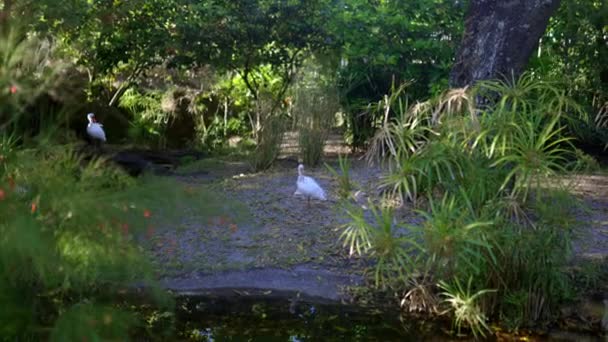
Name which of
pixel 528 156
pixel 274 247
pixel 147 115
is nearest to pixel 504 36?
pixel 528 156

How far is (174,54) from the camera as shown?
11.4 m

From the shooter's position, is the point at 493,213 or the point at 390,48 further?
the point at 390,48

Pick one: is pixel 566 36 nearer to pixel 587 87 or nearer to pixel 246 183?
pixel 587 87

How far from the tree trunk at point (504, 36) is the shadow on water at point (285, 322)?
2.81m

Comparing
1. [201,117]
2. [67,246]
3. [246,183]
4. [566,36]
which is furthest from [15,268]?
[201,117]

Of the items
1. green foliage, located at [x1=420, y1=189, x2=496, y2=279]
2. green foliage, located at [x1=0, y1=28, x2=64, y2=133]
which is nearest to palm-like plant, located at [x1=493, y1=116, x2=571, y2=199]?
green foliage, located at [x1=420, y1=189, x2=496, y2=279]

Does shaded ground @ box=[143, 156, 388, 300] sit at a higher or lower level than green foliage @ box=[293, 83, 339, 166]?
lower

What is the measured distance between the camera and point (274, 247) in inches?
279

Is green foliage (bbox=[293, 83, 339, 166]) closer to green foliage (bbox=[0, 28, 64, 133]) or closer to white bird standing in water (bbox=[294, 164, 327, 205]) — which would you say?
white bird standing in water (bbox=[294, 164, 327, 205])

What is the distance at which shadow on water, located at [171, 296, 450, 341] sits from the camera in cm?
560

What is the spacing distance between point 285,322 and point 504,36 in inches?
140

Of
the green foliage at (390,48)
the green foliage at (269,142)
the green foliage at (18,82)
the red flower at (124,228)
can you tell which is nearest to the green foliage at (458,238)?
the red flower at (124,228)

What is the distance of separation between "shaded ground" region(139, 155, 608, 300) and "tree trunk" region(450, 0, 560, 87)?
1.53 meters

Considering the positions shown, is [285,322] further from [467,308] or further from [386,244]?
[467,308]
